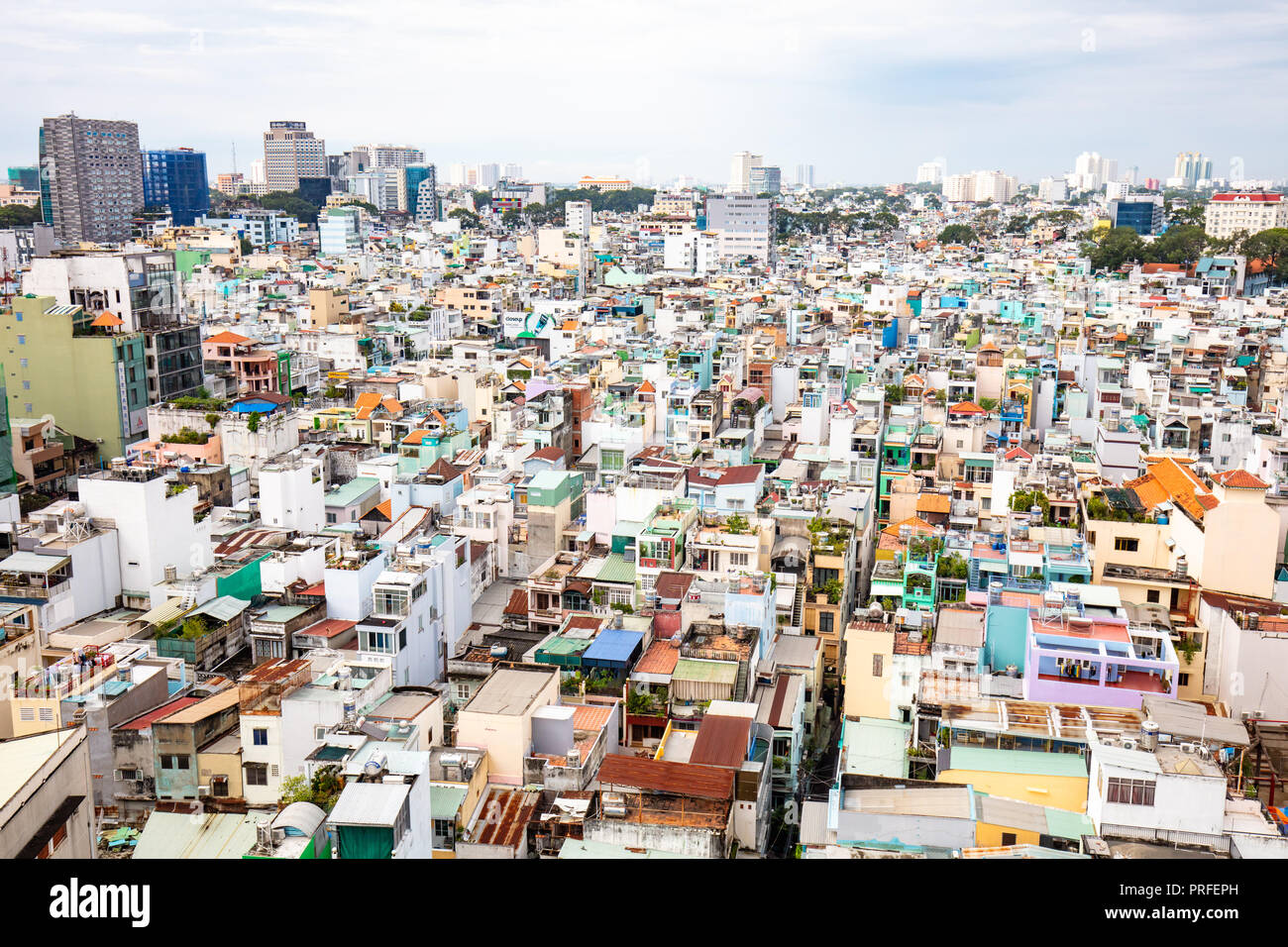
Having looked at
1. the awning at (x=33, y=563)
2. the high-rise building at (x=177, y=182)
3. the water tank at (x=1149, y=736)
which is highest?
the high-rise building at (x=177, y=182)

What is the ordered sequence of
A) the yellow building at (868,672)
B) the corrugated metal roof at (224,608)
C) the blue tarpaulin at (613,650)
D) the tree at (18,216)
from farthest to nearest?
the tree at (18,216) → the corrugated metal roof at (224,608) → the yellow building at (868,672) → the blue tarpaulin at (613,650)

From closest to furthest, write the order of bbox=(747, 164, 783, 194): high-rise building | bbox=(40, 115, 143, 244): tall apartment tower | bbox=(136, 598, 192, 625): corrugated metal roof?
bbox=(136, 598, 192, 625): corrugated metal roof, bbox=(40, 115, 143, 244): tall apartment tower, bbox=(747, 164, 783, 194): high-rise building

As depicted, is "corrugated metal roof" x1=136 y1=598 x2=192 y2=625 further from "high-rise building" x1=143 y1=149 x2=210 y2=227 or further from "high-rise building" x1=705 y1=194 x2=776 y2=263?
"high-rise building" x1=143 y1=149 x2=210 y2=227

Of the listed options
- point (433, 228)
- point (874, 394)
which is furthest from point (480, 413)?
point (433, 228)

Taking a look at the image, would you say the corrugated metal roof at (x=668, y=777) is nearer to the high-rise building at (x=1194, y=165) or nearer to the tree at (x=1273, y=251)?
the high-rise building at (x=1194, y=165)

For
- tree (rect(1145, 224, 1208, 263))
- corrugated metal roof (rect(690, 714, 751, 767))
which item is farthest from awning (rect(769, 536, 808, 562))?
tree (rect(1145, 224, 1208, 263))

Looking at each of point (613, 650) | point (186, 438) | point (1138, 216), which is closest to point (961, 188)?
point (1138, 216)

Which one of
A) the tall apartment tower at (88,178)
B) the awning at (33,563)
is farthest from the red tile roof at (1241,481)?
the tall apartment tower at (88,178)
